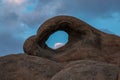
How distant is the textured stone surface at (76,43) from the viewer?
9.62 m

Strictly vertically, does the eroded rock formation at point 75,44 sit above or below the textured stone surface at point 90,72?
above

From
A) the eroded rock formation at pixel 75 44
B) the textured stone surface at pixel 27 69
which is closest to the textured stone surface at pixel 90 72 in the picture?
the textured stone surface at pixel 27 69

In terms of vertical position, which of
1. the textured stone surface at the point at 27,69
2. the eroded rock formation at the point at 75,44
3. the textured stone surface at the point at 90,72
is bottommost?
the textured stone surface at the point at 90,72

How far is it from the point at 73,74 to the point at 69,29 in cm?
513

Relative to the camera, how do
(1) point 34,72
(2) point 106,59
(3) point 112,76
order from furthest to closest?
(2) point 106,59 < (1) point 34,72 < (3) point 112,76

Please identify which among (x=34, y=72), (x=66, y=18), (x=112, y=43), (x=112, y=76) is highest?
(x=66, y=18)

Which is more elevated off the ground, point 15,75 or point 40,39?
point 40,39

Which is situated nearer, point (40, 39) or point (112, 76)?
point (112, 76)

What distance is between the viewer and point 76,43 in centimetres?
1002

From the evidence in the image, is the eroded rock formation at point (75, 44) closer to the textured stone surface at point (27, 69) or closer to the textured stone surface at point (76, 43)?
the textured stone surface at point (76, 43)

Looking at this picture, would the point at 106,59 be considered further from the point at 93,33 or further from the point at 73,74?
the point at 73,74

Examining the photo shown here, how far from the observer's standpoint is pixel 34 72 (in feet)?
21.2

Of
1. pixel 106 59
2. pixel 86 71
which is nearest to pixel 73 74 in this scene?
pixel 86 71

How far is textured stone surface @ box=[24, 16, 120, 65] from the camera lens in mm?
9617
